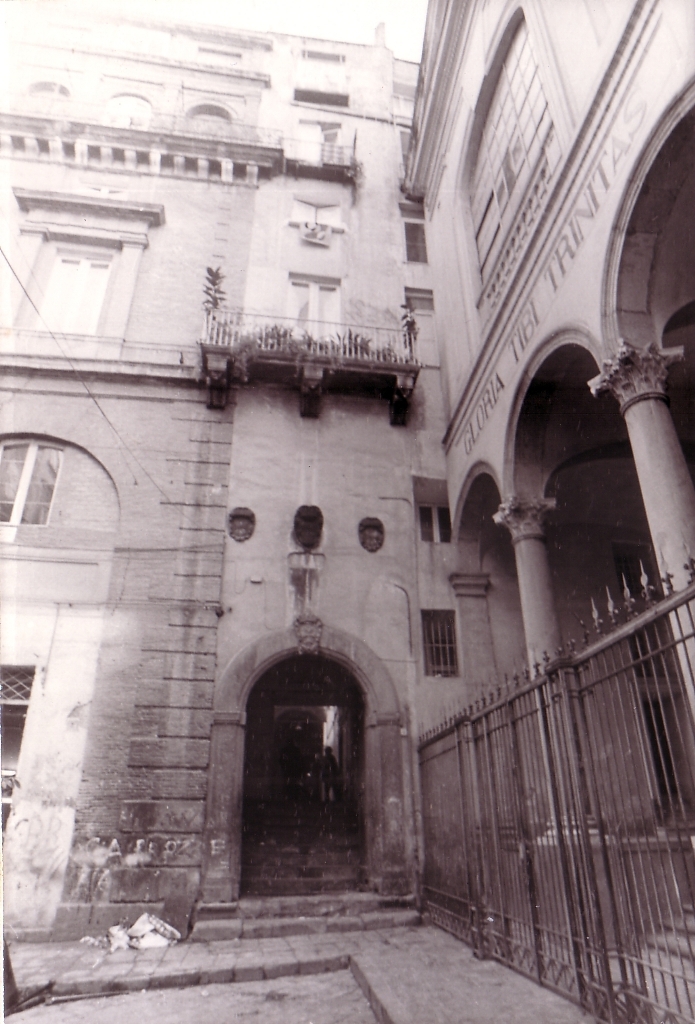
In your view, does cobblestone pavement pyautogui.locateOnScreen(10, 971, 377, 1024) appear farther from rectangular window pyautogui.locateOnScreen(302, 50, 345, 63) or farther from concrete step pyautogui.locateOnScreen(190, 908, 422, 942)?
rectangular window pyautogui.locateOnScreen(302, 50, 345, 63)

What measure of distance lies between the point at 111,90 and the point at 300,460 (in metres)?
11.0

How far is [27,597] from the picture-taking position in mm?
9867

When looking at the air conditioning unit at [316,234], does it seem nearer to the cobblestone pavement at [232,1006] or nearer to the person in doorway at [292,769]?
the person in doorway at [292,769]

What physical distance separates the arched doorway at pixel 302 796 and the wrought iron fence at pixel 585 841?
2973 millimetres

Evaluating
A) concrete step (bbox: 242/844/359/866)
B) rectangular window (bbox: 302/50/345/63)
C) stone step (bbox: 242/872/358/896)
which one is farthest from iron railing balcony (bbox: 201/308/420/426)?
rectangular window (bbox: 302/50/345/63)

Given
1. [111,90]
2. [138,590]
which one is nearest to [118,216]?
[111,90]

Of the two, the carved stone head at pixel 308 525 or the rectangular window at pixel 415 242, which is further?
the rectangular window at pixel 415 242

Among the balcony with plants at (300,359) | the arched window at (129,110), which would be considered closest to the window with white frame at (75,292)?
the balcony with plants at (300,359)

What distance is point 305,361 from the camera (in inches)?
469

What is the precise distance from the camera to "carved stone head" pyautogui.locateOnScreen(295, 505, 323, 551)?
36.3ft

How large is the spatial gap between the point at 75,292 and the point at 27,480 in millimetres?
4208

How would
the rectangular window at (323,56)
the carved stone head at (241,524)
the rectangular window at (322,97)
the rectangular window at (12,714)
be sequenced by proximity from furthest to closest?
the rectangular window at (323,56) < the rectangular window at (322,97) < the carved stone head at (241,524) < the rectangular window at (12,714)

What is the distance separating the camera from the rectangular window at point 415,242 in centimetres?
1545

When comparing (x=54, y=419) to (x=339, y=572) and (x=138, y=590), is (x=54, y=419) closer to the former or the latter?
(x=138, y=590)
